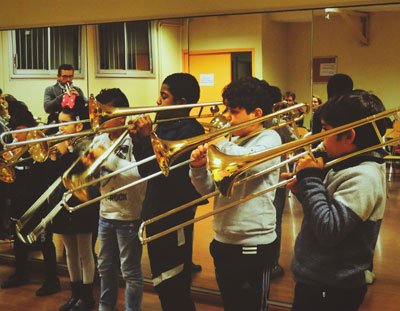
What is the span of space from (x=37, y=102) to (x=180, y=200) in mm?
2029

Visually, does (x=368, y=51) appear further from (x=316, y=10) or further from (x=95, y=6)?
(x=95, y=6)

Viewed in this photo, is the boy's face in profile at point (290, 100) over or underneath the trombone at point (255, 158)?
over

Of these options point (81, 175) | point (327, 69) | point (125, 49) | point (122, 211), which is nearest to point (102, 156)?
point (81, 175)

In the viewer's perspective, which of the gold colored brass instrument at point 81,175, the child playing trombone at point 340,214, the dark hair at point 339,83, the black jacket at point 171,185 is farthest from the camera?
the dark hair at point 339,83

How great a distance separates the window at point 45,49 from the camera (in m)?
4.07

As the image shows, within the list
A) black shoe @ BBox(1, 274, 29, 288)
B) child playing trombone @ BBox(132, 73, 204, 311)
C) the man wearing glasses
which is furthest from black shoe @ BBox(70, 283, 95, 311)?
the man wearing glasses

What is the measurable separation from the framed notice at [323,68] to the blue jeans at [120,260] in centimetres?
135

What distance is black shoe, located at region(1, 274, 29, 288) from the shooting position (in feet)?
12.7

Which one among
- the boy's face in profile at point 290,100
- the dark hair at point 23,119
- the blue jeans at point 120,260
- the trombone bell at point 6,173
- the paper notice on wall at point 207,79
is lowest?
the blue jeans at point 120,260

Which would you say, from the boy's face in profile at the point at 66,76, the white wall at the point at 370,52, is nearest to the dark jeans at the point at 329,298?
the white wall at the point at 370,52

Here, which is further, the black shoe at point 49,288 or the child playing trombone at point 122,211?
the black shoe at point 49,288

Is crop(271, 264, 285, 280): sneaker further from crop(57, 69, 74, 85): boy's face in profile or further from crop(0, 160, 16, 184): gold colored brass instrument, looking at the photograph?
crop(57, 69, 74, 85): boy's face in profile

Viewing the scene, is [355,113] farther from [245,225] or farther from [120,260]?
[120,260]

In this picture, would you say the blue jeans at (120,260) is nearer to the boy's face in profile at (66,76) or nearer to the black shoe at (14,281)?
the black shoe at (14,281)
